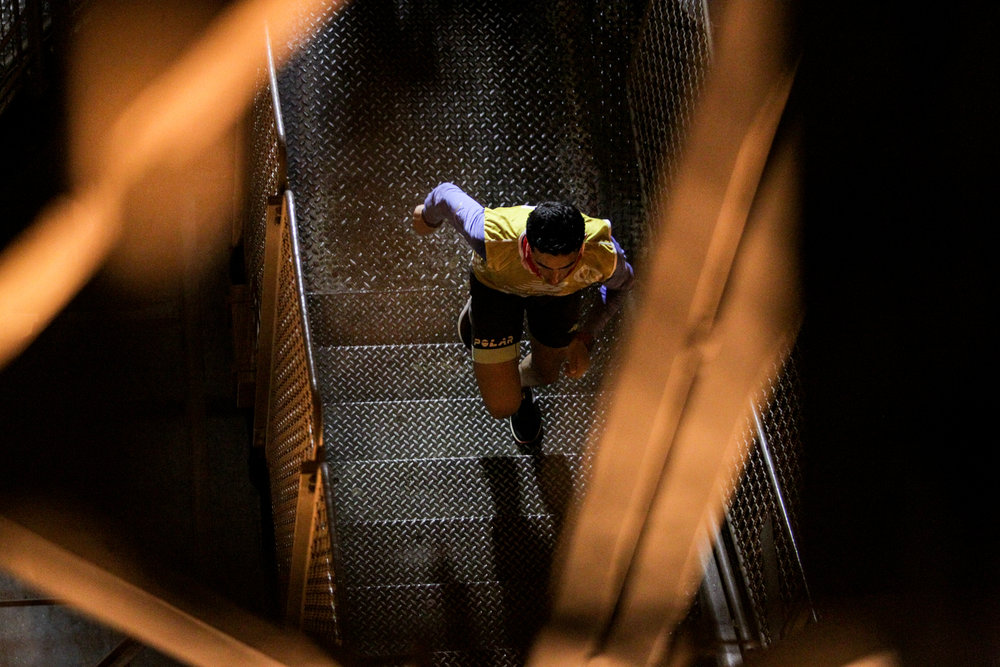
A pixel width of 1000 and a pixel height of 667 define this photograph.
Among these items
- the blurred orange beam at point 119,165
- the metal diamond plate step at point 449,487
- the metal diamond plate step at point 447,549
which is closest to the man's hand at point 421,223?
the metal diamond plate step at point 449,487

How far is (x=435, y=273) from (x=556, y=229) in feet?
5.86

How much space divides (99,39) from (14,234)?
5.17 feet

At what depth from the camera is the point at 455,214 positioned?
339 centimetres

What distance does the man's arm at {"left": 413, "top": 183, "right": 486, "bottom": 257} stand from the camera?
3.29m

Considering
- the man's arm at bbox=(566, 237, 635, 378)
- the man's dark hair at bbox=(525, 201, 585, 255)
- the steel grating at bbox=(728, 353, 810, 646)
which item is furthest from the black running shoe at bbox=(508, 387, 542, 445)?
the man's dark hair at bbox=(525, 201, 585, 255)

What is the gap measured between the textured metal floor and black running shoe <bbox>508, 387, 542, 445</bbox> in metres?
0.17

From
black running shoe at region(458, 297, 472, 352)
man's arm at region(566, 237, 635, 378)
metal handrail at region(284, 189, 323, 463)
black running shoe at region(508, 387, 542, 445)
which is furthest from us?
black running shoe at region(508, 387, 542, 445)

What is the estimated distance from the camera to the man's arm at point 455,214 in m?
3.29

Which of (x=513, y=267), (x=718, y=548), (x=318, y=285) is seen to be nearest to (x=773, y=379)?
(x=718, y=548)

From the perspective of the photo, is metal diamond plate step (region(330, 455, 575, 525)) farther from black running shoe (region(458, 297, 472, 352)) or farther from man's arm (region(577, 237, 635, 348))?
man's arm (region(577, 237, 635, 348))

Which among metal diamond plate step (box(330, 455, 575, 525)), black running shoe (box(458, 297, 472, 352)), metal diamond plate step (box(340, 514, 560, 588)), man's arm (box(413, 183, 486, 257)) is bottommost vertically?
metal diamond plate step (box(340, 514, 560, 588))

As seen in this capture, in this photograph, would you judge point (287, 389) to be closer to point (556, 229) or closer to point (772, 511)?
point (556, 229)

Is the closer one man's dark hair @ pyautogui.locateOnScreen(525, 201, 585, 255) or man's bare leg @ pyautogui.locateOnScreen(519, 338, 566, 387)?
man's dark hair @ pyautogui.locateOnScreen(525, 201, 585, 255)

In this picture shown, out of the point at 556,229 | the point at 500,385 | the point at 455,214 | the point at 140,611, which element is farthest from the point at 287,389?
the point at 140,611
